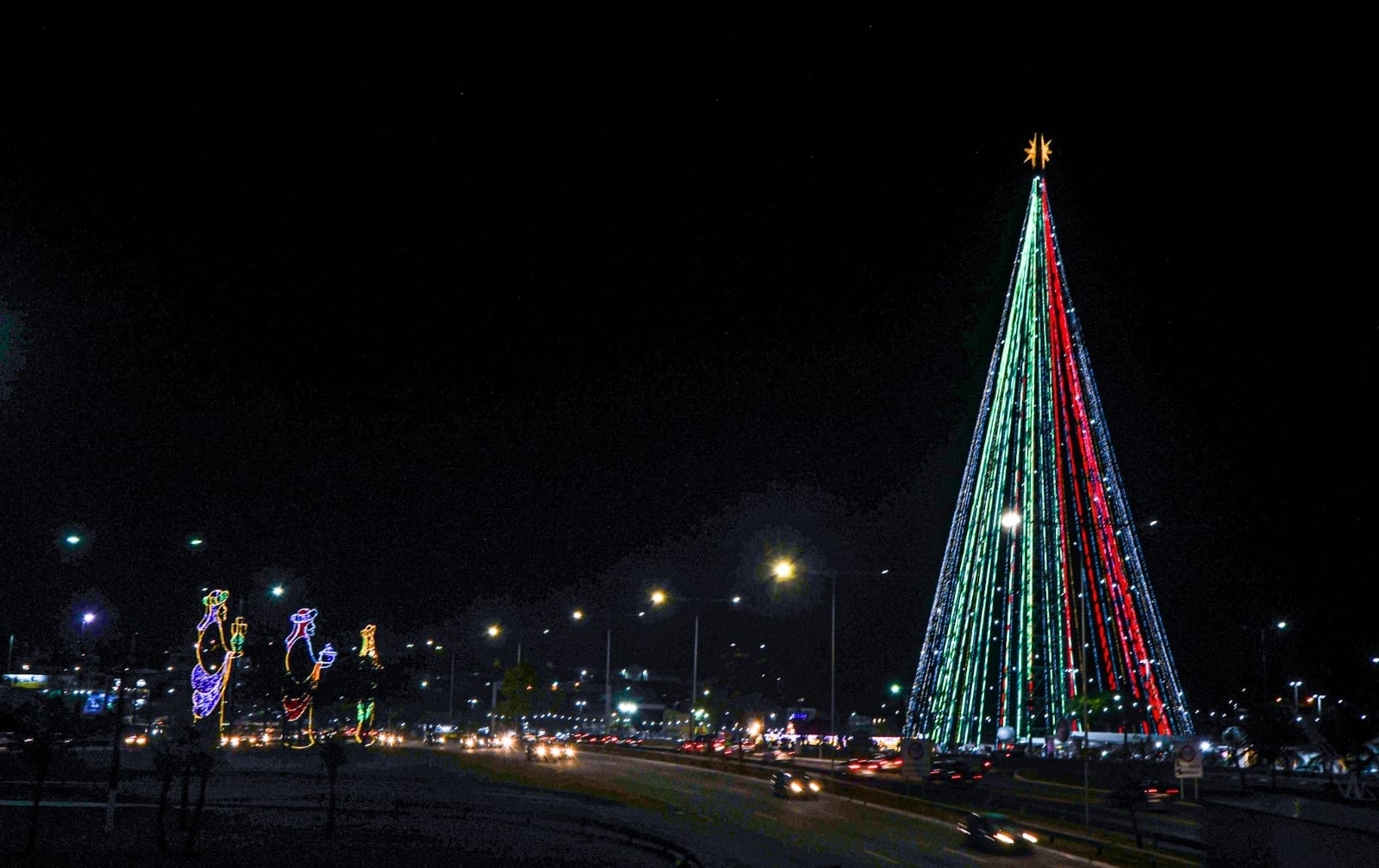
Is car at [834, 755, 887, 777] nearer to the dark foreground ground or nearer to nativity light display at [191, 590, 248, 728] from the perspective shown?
the dark foreground ground

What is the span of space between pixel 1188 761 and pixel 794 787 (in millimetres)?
22134

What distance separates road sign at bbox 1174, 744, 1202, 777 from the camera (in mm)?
36031

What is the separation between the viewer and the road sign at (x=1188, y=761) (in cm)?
3603

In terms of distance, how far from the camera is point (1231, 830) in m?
19.4

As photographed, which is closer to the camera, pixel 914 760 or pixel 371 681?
pixel 914 760

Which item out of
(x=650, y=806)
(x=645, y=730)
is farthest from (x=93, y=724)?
(x=645, y=730)

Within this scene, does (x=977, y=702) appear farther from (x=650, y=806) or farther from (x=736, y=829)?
(x=736, y=829)

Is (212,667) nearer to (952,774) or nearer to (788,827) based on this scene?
(952,774)

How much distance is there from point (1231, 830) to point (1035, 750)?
234 ft

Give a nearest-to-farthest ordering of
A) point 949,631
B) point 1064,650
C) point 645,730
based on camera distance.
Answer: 1. point 949,631
2. point 1064,650
3. point 645,730

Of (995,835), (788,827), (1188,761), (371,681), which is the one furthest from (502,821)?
(371,681)

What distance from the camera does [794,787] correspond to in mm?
55312

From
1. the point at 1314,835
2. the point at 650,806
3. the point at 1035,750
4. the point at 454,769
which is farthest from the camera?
the point at 1035,750

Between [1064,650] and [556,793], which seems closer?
[556,793]
